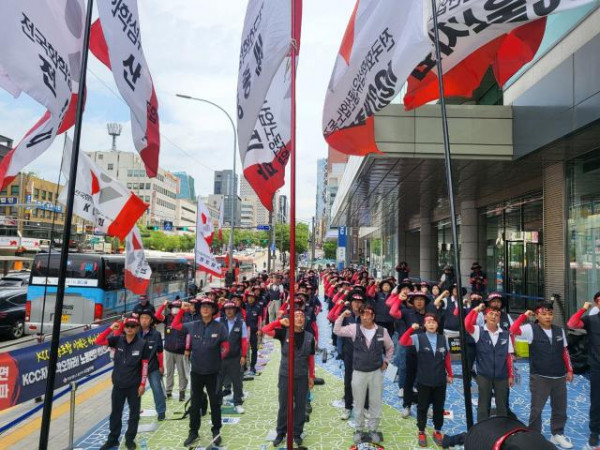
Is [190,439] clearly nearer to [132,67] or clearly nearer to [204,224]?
[132,67]

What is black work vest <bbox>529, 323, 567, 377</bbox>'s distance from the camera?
5.96m

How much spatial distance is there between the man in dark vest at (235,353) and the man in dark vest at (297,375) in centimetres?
123

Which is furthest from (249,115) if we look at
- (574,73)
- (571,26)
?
(571,26)

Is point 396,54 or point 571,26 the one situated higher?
point 571,26

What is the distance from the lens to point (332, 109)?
605 cm

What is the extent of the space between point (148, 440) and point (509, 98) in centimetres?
1293

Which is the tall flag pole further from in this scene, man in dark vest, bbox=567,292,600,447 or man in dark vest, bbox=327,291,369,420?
man in dark vest, bbox=567,292,600,447

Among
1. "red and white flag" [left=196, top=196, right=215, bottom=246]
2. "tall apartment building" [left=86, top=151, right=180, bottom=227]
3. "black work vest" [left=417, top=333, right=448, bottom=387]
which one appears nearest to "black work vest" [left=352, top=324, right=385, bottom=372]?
"black work vest" [left=417, top=333, right=448, bottom=387]

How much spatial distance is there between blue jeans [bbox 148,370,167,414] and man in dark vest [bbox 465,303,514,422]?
4839mm

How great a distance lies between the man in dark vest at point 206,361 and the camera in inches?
242

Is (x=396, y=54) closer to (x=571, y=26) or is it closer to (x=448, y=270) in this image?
(x=571, y=26)

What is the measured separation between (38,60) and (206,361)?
439 cm

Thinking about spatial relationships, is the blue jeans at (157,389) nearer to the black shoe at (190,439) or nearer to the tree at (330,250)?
the black shoe at (190,439)

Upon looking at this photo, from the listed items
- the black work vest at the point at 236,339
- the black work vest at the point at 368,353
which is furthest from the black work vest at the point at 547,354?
the black work vest at the point at 236,339
